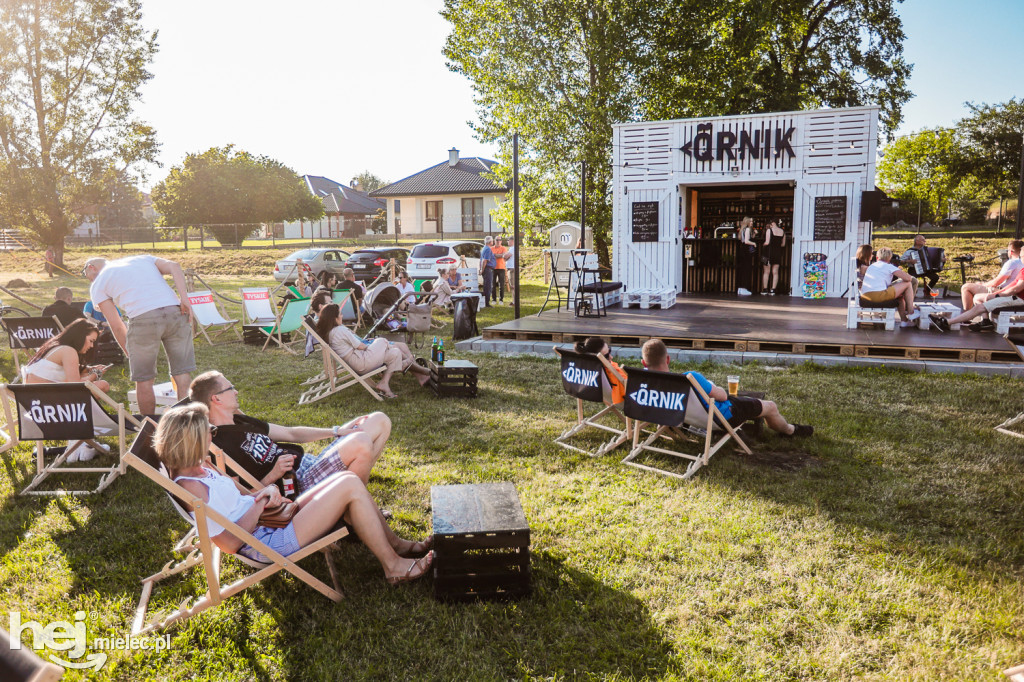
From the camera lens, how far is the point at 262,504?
306 centimetres

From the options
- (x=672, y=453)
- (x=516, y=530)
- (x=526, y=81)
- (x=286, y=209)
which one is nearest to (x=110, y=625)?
(x=516, y=530)

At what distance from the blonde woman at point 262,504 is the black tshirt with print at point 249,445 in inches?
18.9

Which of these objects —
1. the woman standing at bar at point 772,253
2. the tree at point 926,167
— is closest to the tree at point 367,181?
Result: the tree at point 926,167

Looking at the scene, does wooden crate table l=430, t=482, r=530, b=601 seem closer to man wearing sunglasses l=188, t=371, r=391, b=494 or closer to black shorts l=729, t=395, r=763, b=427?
man wearing sunglasses l=188, t=371, r=391, b=494

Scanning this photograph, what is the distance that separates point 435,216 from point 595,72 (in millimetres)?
21567

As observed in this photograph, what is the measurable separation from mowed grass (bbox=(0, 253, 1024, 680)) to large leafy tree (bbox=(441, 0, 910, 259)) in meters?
15.0

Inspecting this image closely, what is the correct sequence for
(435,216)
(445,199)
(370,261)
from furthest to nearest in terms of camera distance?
(435,216), (445,199), (370,261)

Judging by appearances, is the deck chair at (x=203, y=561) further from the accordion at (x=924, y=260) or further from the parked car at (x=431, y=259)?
the parked car at (x=431, y=259)

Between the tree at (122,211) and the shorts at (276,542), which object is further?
the tree at (122,211)

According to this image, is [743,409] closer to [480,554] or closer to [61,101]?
[480,554]

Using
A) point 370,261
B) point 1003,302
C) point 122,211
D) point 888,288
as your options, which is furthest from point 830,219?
point 122,211

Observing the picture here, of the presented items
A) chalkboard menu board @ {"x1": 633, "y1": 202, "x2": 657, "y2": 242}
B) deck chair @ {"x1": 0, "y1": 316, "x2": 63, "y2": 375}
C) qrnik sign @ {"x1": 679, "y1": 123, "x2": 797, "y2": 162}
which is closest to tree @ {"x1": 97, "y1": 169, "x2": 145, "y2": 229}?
chalkboard menu board @ {"x1": 633, "y1": 202, "x2": 657, "y2": 242}

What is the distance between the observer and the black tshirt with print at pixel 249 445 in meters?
3.52

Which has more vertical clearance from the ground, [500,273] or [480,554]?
[500,273]
